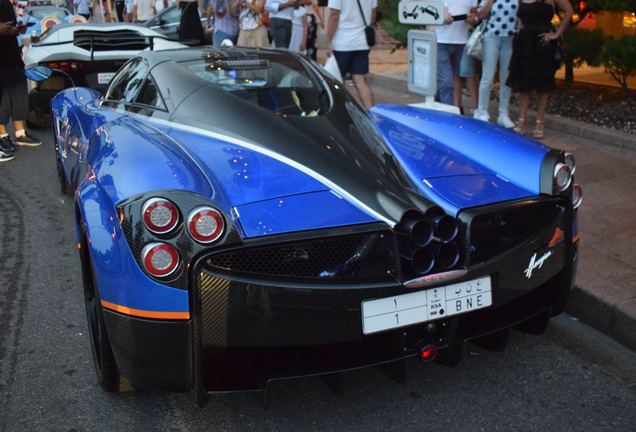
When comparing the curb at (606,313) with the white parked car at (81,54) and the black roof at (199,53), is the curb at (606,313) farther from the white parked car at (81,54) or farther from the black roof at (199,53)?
the white parked car at (81,54)

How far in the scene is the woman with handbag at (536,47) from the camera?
276 inches

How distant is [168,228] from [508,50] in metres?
5.70

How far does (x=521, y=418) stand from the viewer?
3.05 metres

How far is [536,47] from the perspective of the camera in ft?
23.2

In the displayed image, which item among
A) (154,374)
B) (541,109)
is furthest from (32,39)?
(154,374)

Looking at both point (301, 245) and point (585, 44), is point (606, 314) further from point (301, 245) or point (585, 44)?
point (585, 44)

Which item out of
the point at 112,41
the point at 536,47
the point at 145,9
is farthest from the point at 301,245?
the point at 145,9

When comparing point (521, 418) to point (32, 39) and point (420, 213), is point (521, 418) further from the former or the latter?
point (32, 39)

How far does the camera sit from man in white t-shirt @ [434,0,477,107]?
772 cm

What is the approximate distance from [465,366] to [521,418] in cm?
47

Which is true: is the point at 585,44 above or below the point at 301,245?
above

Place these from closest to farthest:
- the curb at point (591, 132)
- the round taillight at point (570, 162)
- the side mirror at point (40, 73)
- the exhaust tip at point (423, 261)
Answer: the exhaust tip at point (423, 261) → the round taillight at point (570, 162) → the side mirror at point (40, 73) → the curb at point (591, 132)

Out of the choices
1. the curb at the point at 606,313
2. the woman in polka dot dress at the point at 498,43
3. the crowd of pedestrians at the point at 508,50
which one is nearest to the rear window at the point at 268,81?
the curb at the point at 606,313

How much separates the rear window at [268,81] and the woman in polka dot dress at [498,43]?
3.57 meters
